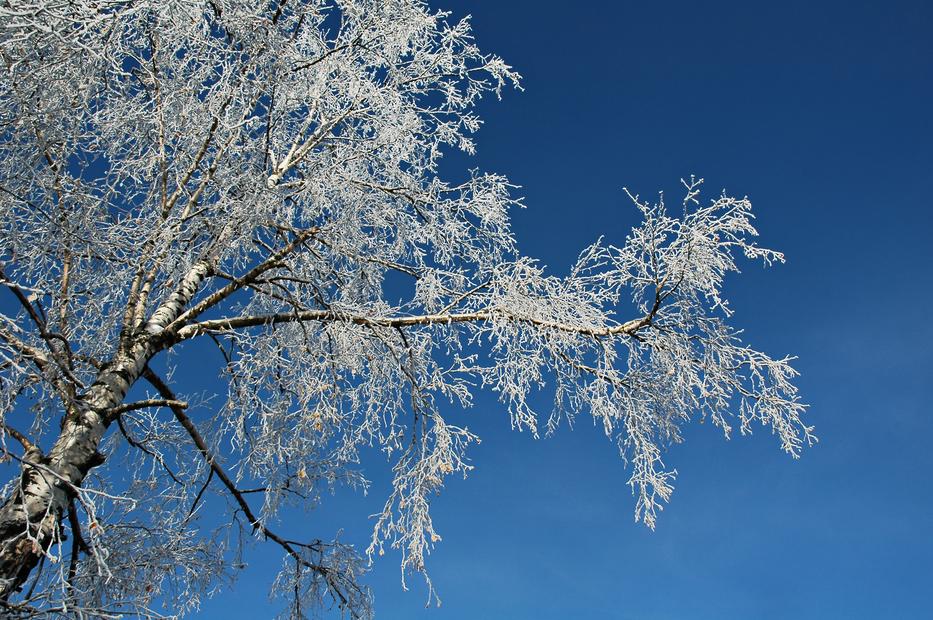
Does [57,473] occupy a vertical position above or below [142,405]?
below

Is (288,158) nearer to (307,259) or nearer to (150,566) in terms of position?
(307,259)

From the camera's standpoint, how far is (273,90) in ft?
15.2

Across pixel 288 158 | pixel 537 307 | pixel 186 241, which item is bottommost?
pixel 186 241

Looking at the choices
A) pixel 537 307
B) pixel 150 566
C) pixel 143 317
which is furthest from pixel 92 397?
pixel 537 307

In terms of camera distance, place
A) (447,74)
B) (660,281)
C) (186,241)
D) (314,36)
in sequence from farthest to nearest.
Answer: (447,74)
(314,36)
(660,281)
(186,241)

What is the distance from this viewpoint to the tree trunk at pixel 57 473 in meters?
3.51

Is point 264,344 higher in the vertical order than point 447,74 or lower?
lower

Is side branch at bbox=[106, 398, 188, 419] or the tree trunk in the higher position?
side branch at bbox=[106, 398, 188, 419]

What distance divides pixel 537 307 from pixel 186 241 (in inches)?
83.8

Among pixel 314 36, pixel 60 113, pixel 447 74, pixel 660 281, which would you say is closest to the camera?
pixel 60 113

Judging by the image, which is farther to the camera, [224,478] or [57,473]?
[224,478]

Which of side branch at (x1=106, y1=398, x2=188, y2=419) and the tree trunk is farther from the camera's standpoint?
side branch at (x1=106, y1=398, x2=188, y2=419)

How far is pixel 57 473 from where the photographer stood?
3.48 m

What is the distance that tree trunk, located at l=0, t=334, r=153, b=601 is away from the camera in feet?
11.5
